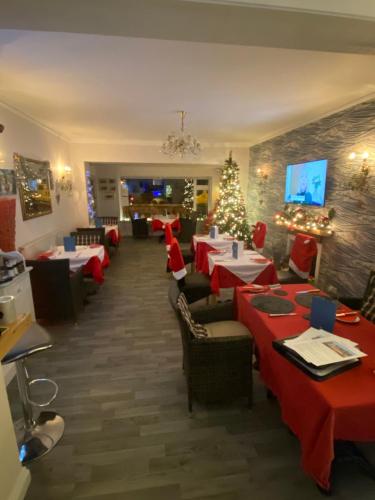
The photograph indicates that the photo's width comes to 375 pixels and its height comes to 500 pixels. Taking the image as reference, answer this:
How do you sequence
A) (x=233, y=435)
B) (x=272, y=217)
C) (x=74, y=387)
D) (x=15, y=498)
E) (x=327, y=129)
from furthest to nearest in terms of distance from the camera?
(x=272, y=217)
(x=327, y=129)
(x=74, y=387)
(x=233, y=435)
(x=15, y=498)

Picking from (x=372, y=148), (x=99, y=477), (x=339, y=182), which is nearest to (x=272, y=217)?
(x=339, y=182)

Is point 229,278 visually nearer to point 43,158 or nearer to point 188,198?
point 43,158

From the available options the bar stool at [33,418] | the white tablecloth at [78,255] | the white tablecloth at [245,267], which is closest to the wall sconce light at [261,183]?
the white tablecloth at [245,267]

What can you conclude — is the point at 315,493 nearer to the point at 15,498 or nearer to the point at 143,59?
the point at 15,498

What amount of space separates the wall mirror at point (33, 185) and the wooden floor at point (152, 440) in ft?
6.53

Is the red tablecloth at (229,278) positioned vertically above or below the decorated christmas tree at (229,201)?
below

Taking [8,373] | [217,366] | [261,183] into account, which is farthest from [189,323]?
[261,183]

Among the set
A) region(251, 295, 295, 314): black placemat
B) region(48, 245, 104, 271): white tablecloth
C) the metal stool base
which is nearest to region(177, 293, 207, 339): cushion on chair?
region(251, 295, 295, 314): black placemat

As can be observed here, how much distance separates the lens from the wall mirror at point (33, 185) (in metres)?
3.38

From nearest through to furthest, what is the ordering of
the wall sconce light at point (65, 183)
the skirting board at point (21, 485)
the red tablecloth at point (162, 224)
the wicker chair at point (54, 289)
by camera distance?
1. the skirting board at point (21, 485)
2. the wicker chair at point (54, 289)
3. the wall sconce light at point (65, 183)
4. the red tablecloth at point (162, 224)

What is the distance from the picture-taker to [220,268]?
121 inches

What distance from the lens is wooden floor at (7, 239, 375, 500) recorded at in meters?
1.44

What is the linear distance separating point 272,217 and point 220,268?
9.79 feet

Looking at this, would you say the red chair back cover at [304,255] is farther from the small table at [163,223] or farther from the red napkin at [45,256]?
the small table at [163,223]
